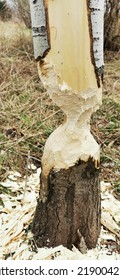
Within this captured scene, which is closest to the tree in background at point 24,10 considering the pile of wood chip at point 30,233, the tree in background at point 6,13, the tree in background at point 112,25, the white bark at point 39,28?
the tree in background at point 6,13

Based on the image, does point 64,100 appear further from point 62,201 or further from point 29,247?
point 29,247

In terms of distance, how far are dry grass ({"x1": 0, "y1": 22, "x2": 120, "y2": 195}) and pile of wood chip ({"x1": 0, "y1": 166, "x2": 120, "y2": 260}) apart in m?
0.22

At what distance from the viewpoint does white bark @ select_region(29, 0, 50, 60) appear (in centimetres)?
95

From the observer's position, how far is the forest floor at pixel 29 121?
1.65m

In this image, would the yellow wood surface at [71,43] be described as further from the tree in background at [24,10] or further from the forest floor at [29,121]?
the tree in background at [24,10]

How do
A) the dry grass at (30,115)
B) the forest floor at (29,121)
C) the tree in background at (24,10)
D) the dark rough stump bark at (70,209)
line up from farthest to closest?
the tree in background at (24,10), the dry grass at (30,115), the forest floor at (29,121), the dark rough stump bark at (70,209)

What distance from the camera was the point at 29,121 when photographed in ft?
7.01

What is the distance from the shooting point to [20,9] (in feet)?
11.2

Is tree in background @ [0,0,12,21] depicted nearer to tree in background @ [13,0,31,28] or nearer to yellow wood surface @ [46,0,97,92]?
tree in background @ [13,0,31,28]

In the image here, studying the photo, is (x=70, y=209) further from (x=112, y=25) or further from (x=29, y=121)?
(x=112, y=25)

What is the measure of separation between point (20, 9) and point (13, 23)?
0.75 ft

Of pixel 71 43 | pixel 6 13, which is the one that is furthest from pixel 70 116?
pixel 6 13

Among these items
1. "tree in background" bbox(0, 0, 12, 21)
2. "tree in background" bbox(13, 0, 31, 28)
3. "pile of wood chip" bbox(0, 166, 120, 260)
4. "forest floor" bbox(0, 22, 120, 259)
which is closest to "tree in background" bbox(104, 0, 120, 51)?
"forest floor" bbox(0, 22, 120, 259)

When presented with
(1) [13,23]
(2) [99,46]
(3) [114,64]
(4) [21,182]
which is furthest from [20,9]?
(2) [99,46]
